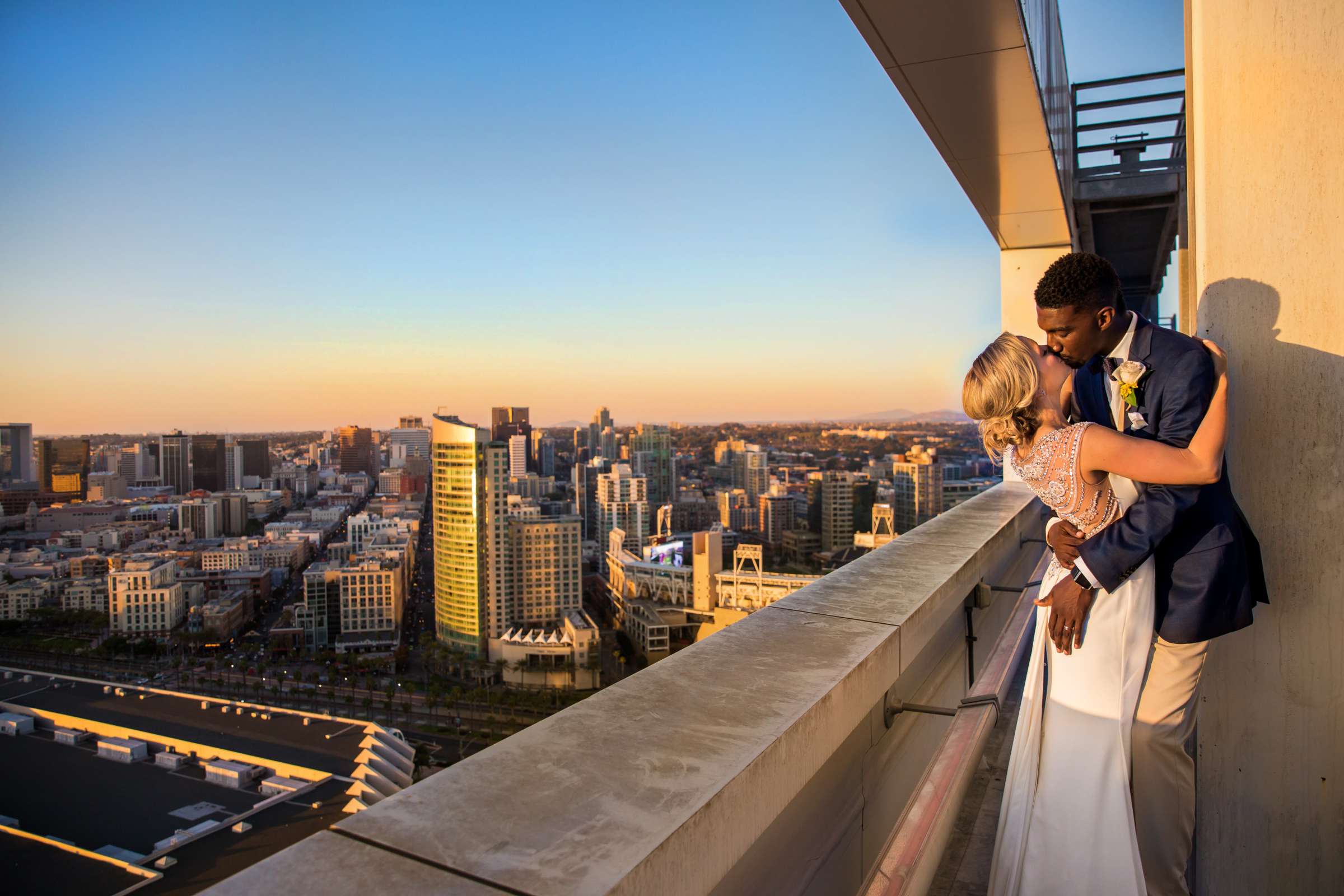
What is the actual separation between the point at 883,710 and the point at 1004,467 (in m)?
4.28

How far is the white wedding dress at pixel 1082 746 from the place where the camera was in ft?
3.81

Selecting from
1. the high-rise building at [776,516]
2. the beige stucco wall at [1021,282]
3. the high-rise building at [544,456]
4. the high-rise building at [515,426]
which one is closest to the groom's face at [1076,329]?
the beige stucco wall at [1021,282]

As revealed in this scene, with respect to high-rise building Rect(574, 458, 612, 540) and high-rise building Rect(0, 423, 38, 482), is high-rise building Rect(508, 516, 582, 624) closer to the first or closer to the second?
high-rise building Rect(574, 458, 612, 540)

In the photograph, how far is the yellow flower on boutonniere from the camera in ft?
3.92

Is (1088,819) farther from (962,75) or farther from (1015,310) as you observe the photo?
(1015,310)

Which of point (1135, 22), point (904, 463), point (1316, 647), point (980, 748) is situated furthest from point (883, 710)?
point (904, 463)

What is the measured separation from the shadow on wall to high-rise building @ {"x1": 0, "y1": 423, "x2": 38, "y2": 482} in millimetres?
16392

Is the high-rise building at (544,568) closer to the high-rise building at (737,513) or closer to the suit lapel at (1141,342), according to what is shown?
the high-rise building at (737,513)

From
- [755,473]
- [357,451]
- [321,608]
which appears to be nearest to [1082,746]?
[321,608]

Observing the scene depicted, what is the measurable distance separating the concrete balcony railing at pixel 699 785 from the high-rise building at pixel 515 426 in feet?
145

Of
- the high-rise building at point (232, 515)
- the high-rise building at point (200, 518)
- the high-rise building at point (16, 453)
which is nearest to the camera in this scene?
the high-rise building at point (16, 453)

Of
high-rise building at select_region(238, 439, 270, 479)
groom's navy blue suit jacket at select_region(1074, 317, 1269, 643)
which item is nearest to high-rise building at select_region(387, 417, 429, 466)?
high-rise building at select_region(238, 439, 270, 479)

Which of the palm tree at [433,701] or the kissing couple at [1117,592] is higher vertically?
the kissing couple at [1117,592]

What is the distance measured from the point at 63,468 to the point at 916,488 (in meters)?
24.2
